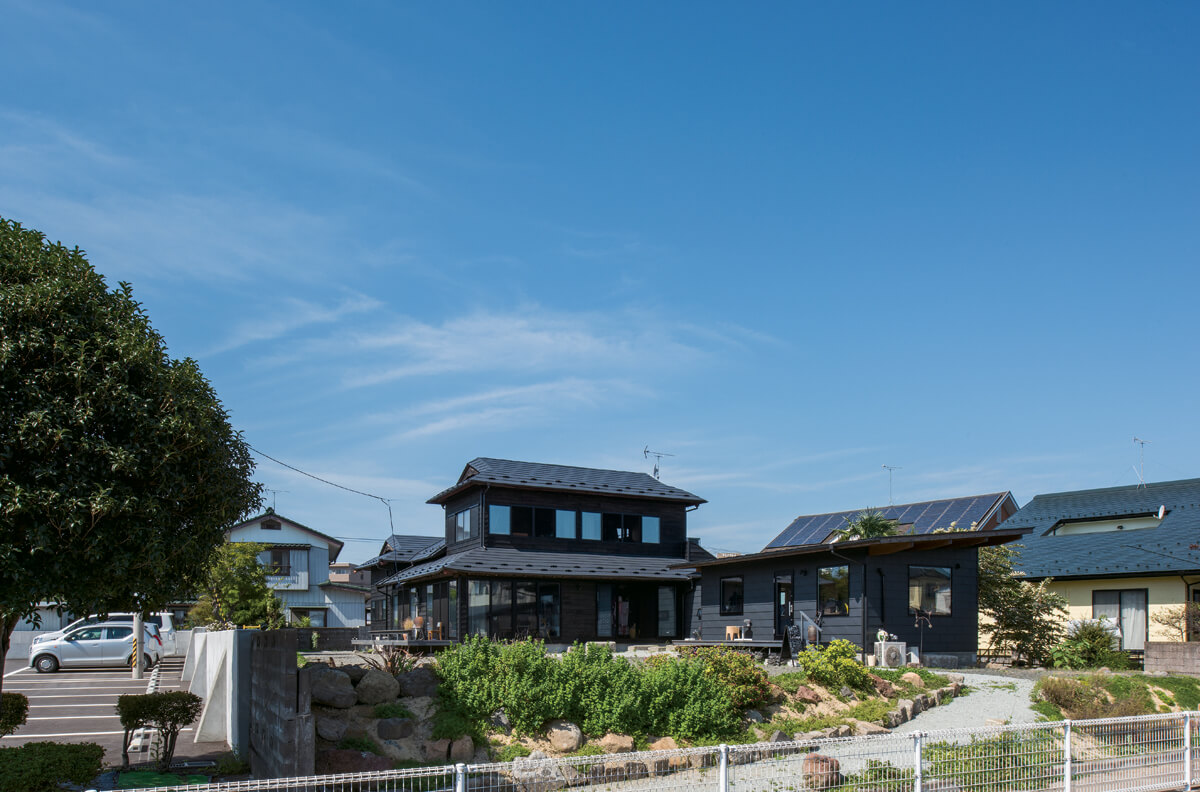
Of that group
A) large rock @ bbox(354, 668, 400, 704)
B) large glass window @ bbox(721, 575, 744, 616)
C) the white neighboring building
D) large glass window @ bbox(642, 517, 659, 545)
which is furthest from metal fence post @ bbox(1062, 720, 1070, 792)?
the white neighboring building

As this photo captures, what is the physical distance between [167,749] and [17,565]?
5.20 metres

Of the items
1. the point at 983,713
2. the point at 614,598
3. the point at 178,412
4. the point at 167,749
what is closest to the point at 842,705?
the point at 983,713

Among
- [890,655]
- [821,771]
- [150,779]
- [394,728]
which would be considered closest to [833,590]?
[890,655]

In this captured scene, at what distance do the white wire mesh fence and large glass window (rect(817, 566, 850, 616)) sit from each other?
10.7 m

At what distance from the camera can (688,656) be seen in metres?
16.7

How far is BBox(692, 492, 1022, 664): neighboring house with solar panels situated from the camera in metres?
22.7

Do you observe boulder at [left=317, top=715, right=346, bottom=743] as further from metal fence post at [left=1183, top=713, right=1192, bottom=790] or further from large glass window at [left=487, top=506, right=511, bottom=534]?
large glass window at [left=487, top=506, right=511, bottom=534]

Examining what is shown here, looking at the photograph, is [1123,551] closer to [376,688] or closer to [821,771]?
[821,771]

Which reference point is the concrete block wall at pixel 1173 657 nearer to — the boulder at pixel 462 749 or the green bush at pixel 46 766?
the boulder at pixel 462 749

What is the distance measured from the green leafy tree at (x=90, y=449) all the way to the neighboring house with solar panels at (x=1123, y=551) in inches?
895

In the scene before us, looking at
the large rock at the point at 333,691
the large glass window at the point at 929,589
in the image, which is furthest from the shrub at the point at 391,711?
the large glass window at the point at 929,589

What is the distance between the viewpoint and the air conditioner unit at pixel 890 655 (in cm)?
2059

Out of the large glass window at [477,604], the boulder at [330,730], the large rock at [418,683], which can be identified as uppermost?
the large rock at [418,683]

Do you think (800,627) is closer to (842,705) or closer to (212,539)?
(842,705)
